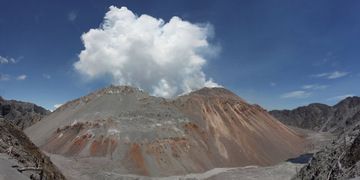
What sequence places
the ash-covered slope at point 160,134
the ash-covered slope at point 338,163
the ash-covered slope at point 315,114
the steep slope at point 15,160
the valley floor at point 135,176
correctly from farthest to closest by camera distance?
the ash-covered slope at point 315,114, the ash-covered slope at point 160,134, the valley floor at point 135,176, the steep slope at point 15,160, the ash-covered slope at point 338,163

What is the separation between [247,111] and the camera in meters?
67.3

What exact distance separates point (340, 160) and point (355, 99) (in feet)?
463

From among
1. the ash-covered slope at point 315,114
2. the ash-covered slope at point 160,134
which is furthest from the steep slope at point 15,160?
the ash-covered slope at point 315,114

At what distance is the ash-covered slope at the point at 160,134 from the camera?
45562mm

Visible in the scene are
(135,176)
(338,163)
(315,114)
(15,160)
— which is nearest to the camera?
(338,163)

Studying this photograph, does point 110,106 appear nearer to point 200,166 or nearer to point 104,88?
point 104,88

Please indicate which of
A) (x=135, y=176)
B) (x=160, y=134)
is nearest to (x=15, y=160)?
(x=135, y=176)

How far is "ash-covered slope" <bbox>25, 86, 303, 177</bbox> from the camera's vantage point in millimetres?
45562

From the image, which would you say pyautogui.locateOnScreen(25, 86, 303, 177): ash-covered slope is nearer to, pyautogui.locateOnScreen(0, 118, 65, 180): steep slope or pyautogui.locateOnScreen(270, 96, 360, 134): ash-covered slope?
pyautogui.locateOnScreen(0, 118, 65, 180): steep slope

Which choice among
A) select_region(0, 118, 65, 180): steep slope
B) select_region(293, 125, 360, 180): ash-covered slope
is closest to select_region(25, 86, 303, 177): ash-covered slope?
select_region(0, 118, 65, 180): steep slope

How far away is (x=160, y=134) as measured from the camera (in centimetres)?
4969

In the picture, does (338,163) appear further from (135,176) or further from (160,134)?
(160,134)

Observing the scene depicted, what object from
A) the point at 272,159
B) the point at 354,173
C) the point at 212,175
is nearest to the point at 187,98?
the point at 272,159

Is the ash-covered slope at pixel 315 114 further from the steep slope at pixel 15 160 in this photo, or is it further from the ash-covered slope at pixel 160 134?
the steep slope at pixel 15 160
